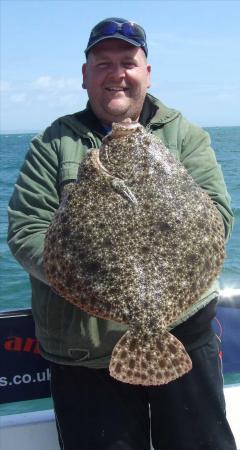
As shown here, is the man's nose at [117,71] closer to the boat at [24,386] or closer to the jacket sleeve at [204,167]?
the jacket sleeve at [204,167]

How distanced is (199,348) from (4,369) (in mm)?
1467

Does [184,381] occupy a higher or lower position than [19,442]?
higher

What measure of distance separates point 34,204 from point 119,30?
3.29 ft

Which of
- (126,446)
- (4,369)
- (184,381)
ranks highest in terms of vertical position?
(184,381)

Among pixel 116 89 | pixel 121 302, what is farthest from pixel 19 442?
pixel 116 89

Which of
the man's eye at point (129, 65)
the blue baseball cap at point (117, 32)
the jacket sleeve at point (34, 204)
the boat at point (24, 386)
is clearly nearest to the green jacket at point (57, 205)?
A: the jacket sleeve at point (34, 204)

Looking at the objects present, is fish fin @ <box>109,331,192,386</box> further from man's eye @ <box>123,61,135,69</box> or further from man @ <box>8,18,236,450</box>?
man's eye @ <box>123,61,135,69</box>

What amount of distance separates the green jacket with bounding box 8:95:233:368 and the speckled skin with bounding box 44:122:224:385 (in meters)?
0.33

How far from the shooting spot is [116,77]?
2898 mm

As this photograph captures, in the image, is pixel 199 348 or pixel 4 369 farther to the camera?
pixel 4 369

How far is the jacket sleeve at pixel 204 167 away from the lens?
8.96ft

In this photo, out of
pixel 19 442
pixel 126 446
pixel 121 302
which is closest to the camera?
pixel 121 302

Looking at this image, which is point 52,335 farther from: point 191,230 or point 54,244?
point 191,230

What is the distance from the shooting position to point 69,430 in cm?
289
